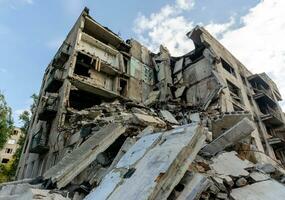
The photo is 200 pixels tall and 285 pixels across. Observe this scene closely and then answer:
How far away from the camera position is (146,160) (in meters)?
3.73

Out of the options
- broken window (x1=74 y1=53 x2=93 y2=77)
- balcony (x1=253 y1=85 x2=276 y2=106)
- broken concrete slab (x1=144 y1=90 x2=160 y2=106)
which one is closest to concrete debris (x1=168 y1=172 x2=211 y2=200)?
broken concrete slab (x1=144 y1=90 x2=160 y2=106)

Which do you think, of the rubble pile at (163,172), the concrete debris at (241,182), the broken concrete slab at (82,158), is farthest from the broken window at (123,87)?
the concrete debris at (241,182)

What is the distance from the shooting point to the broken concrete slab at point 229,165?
4.12m

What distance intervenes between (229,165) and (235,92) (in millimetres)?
14942

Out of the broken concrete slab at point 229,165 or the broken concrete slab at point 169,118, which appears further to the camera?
the broken concrete slab at point 169,118

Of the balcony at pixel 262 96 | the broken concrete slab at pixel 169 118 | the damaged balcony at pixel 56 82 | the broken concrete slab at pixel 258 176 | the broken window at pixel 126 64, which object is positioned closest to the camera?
the broken concrete slab at pixel 258 176

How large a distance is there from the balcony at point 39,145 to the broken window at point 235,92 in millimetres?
13248

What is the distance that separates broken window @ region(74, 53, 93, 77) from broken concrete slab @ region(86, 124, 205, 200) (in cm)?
1280

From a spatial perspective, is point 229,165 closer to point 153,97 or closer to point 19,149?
point 153,97

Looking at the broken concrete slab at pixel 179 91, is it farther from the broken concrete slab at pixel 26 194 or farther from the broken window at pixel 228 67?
the broken concrete slab at pixel 26 194

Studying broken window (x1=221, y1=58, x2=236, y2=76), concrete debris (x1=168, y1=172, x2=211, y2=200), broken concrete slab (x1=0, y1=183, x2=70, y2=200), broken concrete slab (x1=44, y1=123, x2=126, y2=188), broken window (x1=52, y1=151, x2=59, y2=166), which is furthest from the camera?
broken window (x1=221, y1=58, x2=236, y2=76)

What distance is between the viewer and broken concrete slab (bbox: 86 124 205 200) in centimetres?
290

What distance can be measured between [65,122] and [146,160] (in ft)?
33.5

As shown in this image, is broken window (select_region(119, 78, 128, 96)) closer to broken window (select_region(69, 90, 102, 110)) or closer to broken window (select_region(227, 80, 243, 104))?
broken window (select_region(69, 90, 102, 110))
